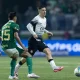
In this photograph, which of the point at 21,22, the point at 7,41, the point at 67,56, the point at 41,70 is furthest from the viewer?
the point at 21,22

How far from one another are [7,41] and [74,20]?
17.3 m

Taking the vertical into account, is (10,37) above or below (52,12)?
below

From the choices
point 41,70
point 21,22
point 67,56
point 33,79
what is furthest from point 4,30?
point 21,22

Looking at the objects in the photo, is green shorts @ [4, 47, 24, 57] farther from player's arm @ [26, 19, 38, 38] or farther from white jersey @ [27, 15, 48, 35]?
white jersey @ [27, 15, 48, 35]

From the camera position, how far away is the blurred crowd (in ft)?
102

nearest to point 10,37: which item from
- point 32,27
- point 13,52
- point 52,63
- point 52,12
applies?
point 13,52

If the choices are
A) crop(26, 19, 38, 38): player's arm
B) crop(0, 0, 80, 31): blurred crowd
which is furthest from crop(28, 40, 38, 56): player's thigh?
crop(0, 0, 80, 31): blurred crowd

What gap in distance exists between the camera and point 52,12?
1242 inches

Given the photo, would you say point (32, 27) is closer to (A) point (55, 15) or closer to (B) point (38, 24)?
(B) point (38, 24)

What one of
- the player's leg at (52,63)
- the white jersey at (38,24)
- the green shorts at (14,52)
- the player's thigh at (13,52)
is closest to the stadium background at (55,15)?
the white jersey at (38,24)

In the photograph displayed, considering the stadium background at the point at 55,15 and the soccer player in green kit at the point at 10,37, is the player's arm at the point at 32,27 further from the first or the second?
the stadium background at the point at 55,15

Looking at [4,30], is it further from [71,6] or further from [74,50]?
[71,6]

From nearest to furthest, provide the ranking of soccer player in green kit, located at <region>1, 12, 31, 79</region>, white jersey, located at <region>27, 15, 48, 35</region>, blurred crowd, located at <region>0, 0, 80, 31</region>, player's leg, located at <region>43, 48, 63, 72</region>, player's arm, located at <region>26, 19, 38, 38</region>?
1. soccer player in green kit, located at <region>1, 12, 31, 79</region>
2. player's leg, located at <region>43, 48, 63, 72</region>
3. player's arm, located at <region>26, 19, 38, 38</region>
4. white jersey, located at <region>27, 15, 48, 35</region>
5. blurred crowd, located at <region>0, 0, 80, 31</region>

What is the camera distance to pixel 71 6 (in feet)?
105
